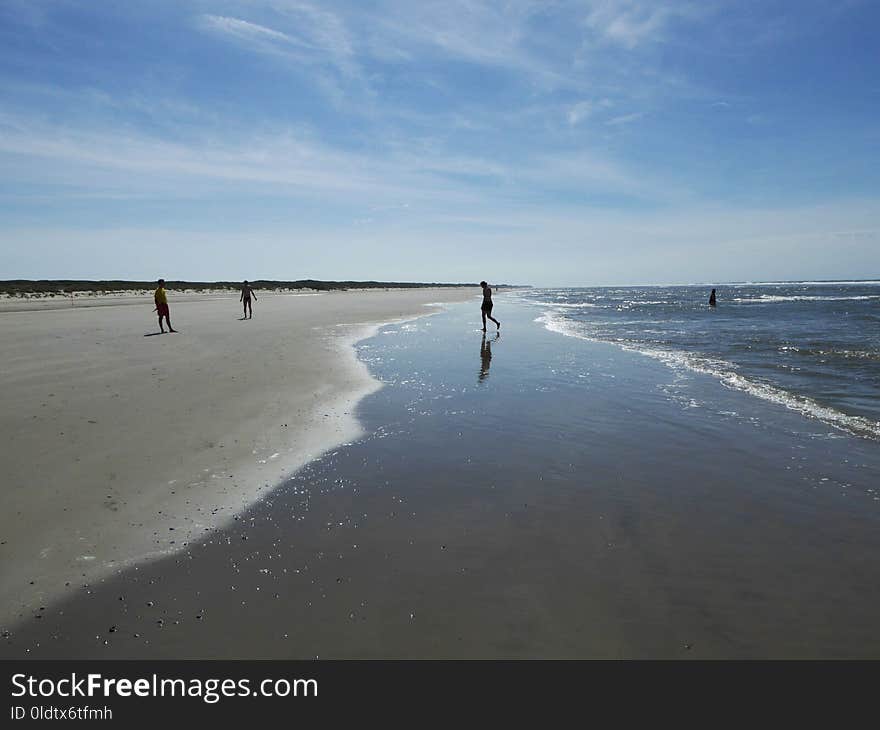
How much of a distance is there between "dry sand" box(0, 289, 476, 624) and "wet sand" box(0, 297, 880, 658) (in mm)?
418

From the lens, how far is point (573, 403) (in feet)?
32.6

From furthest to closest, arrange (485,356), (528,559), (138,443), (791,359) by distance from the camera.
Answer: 1. (485,356)
2. (791,359)
3. (138,443)
4. (528,559)

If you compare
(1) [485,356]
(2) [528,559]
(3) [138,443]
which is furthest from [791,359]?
(3) [138,443]

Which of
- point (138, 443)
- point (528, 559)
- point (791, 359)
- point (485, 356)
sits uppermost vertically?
point (138, 443)

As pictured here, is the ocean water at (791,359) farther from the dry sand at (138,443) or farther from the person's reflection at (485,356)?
the dry sand at (138,443)

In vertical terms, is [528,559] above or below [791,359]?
above

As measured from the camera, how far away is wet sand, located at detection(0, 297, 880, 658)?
332cm

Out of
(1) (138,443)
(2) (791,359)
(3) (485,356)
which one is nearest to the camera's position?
(1) (138,443)

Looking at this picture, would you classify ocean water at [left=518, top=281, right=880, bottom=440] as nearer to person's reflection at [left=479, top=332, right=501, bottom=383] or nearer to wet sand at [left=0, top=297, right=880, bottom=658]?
wet sand at [left=0, top=297, right=880, bottom=658]

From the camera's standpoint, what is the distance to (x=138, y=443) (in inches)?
274

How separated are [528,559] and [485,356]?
12.2m

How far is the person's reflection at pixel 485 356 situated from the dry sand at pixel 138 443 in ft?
9.35

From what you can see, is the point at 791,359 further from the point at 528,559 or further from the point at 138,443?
the point at 138,443
